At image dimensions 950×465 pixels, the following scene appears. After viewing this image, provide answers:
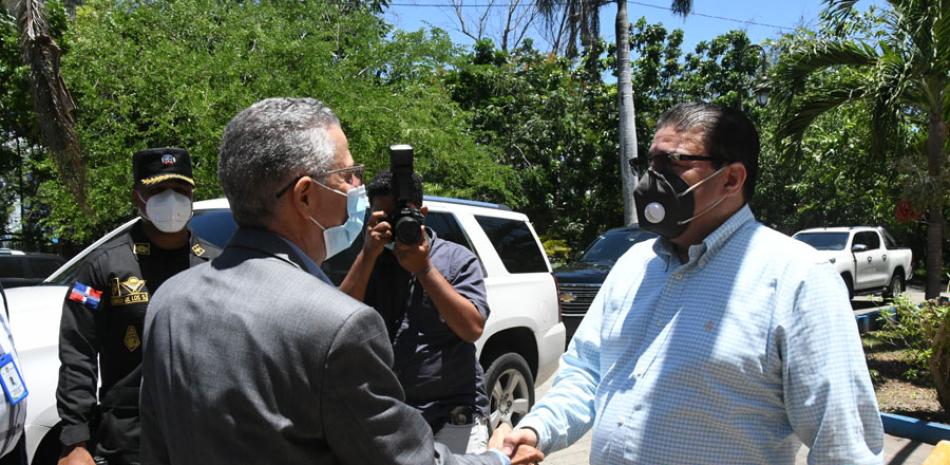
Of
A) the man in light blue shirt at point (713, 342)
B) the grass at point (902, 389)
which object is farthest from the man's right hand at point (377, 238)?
the grass at point (902, 389)

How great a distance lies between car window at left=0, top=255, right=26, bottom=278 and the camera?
11.1 meters

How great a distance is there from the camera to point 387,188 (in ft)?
11.0

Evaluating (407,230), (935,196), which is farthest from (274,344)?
(935,196)

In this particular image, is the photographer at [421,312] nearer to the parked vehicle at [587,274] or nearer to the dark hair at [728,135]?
the dark hair at [728,135]

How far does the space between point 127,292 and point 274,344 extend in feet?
5.97

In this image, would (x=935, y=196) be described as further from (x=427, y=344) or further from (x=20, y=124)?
(x=20, y=124)

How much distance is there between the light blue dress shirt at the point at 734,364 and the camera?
1.94 metres

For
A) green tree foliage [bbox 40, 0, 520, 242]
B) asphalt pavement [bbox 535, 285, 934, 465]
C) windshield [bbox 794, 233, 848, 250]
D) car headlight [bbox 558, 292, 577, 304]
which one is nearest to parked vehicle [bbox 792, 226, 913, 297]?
windshield [bbox 794, 233, 848, 250]

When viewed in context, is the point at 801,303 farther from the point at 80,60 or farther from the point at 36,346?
the point at 80,60

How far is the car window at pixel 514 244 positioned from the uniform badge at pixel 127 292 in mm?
3084

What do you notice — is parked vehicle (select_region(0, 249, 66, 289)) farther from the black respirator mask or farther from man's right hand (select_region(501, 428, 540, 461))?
the black respirator mask

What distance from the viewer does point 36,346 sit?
3.81 m

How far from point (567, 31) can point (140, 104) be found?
49.3 feet

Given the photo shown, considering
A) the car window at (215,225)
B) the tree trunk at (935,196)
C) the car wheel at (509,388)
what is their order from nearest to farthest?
the car window at (215,225), the car wheel at (509,388), the tree trunk at (935,196)
